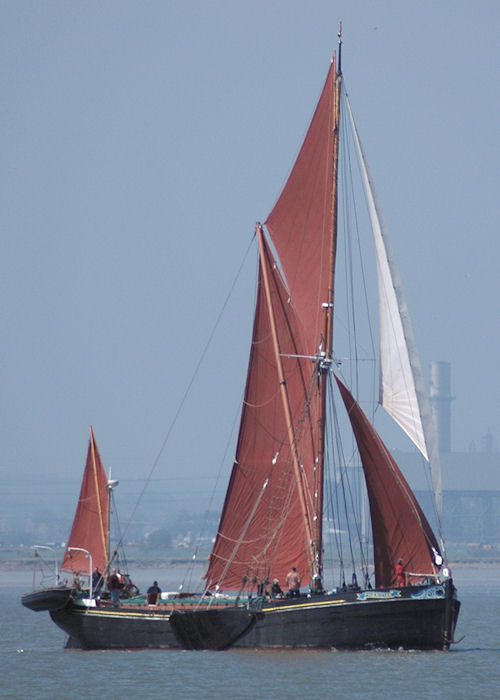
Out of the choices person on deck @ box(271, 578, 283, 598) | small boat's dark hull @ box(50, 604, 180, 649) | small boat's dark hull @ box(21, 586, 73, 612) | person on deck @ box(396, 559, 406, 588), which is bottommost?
small boat's dark hull @ box(50, 604, 180, 649)

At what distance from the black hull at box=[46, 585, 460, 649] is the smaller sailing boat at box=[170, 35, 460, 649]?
0.04 metres

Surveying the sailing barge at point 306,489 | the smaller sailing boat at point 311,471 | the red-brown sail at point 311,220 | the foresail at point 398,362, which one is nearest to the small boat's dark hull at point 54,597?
the sailing barge at point 306,489

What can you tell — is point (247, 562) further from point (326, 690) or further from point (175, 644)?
point (326, 690)

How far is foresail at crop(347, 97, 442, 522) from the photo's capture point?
177ft

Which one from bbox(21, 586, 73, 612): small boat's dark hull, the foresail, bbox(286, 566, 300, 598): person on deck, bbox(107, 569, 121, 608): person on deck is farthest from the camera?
bbox(21, 586, 73, 612): small boat's dark hull

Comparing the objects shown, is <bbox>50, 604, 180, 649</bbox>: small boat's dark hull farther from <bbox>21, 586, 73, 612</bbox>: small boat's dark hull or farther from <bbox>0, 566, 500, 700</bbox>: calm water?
<bbox>0, 566, 500, 700</bbox>: calm water

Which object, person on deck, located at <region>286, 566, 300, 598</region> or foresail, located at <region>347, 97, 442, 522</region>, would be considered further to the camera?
person on deck, located at <region>286, 566, 300, 598</region>

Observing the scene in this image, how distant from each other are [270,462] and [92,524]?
1112 cm

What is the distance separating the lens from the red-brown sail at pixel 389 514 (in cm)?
5472

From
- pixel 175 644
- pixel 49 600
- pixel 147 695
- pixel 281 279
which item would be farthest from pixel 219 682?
pixel 281 279

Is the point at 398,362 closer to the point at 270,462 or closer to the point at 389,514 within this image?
the point at 389,514

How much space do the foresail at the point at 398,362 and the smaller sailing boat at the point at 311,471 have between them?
5cm

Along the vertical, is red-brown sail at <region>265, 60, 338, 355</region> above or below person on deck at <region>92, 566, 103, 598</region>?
above

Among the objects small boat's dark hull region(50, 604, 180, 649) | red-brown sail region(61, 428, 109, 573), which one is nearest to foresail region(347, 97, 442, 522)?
small boat's dark hull region(50, 604, 180, 649)
